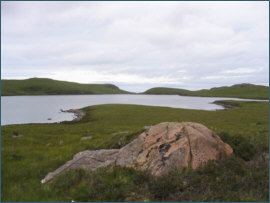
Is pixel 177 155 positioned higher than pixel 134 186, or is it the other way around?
pixel 177 155

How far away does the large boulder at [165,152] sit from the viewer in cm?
943

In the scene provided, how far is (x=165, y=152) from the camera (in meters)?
9.89

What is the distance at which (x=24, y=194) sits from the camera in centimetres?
785

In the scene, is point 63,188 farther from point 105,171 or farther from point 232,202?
point 232,202

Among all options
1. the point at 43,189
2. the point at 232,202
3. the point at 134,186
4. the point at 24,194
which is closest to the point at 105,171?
the point at 134,186

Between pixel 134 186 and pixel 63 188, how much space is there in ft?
9.80

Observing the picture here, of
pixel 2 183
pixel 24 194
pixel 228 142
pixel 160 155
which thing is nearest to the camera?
pixel 24 194

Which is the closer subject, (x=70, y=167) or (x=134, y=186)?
(x=134, y=186)

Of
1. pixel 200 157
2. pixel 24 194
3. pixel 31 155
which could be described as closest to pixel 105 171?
pixel 24 194

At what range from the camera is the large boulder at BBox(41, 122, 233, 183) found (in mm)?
9430

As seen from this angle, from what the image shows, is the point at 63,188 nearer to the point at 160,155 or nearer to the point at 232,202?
the point at 160,155

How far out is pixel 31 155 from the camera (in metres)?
13.9

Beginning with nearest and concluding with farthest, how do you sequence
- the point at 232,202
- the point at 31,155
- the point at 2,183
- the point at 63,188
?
the point at 232,202 → the point at 63,188 → the point at 2,183 → the point at 31,155

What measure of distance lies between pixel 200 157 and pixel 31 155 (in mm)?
11184
